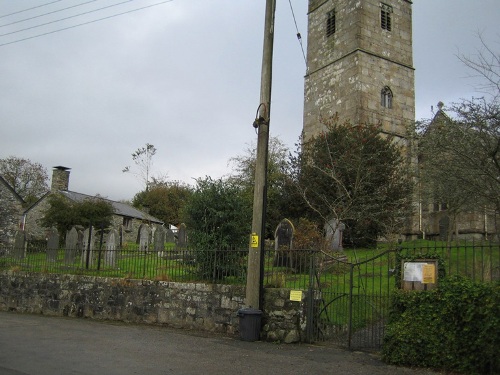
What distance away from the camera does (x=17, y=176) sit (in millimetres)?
51094

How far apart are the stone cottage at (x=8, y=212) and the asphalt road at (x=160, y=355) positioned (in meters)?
14.5

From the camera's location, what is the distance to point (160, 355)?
8586mm

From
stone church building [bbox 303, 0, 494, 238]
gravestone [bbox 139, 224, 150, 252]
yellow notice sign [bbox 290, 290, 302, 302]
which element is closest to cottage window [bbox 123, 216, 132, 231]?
stone church building [bbox 303, 0, 494, 238]

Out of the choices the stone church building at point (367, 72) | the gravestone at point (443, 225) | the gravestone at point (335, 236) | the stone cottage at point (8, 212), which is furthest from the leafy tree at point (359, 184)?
the stone cottage at point (8, 212)

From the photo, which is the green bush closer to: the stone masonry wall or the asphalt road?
the asphalt road

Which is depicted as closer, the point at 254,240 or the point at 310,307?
the point at 310,307

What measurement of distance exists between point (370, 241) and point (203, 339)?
16.0 meters

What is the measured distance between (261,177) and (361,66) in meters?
23.8

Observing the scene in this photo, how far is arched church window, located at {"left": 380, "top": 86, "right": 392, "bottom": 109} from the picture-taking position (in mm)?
33062

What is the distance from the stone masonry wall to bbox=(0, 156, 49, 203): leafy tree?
37404 millimetres

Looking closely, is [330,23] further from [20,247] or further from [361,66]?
[20,247]

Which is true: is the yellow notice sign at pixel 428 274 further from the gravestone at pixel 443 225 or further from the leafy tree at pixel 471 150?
the gravestone at pixel 443 225

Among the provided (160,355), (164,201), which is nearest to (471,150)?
(160,355)

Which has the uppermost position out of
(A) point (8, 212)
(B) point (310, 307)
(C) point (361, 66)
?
(C) point (361, 66)
